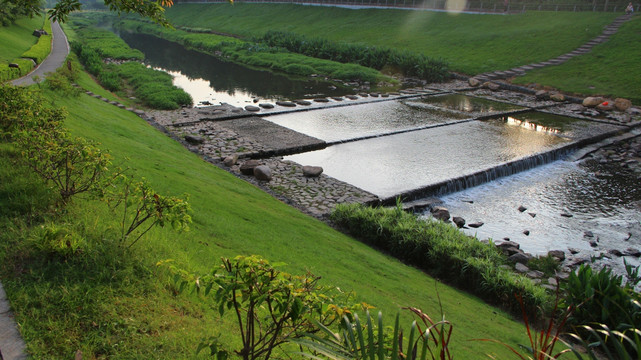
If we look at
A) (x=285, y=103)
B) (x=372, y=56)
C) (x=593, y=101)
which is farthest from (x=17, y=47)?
(x=593, y=101)

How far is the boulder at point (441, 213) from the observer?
38.9ft

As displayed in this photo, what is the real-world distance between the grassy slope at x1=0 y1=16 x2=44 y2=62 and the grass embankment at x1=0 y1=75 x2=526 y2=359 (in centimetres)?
1646

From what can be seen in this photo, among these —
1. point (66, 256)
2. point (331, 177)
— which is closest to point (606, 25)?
point (331, 177)

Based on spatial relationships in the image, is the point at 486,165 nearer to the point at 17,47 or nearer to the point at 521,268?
the point at 521,268

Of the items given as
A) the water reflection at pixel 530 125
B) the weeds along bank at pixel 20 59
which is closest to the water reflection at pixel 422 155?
the water reflection at pixel 530 125

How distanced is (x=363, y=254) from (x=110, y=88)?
762 inches

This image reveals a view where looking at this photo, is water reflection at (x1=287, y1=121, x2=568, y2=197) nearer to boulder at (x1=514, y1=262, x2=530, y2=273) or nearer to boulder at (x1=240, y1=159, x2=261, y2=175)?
boulder at (x1=240, y1=159, x2=261, y2=175)

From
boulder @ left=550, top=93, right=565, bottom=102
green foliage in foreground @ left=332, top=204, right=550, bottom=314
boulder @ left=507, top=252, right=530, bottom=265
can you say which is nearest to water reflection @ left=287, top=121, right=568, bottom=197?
green foliage in foreground @ left=332, top=204, right=550, bottom=314

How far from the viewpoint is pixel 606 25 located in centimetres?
3388

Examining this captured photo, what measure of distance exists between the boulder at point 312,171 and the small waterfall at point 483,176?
7.43 ft

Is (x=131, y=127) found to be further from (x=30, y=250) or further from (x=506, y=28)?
(x=506, y=28)

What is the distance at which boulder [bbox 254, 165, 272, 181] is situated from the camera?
12711mm

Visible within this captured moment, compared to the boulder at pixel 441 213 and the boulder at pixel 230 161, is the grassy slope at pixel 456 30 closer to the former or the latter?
the boulder at pixel 441 213

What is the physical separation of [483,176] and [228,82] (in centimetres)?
2044
